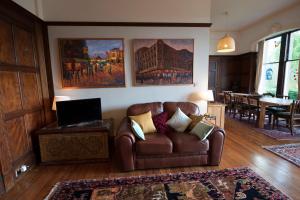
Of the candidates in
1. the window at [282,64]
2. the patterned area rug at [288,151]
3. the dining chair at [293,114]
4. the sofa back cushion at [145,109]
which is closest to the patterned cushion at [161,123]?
the sofa back cushion at [145,109]

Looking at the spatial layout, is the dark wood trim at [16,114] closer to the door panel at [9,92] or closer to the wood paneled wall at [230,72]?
the door panel at [9,92]

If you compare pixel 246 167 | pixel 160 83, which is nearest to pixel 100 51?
pixel 160 83

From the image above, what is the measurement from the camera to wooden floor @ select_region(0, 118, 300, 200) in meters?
2.28

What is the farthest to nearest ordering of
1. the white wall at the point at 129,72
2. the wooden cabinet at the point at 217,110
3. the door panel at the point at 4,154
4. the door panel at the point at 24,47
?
the wooden cabinet at the point at 217,110, the white wall at the point at 129,72, the door panel at the point at 24,47, the door panel at the point at 4,154

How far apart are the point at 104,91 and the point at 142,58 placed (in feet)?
3.54

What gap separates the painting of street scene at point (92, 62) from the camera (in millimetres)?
3535

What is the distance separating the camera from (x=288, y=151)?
329 centimetres

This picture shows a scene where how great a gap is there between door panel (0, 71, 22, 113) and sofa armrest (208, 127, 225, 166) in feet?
9.81

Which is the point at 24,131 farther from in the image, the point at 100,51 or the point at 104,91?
the point at 100,51

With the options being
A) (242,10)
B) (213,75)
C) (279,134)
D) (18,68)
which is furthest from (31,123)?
(213,75)

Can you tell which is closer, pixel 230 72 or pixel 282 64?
pixel 282 64

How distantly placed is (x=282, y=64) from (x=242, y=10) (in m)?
2.28

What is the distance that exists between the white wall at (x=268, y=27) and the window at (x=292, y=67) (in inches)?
17.8

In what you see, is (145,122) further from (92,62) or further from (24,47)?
(24,47)
